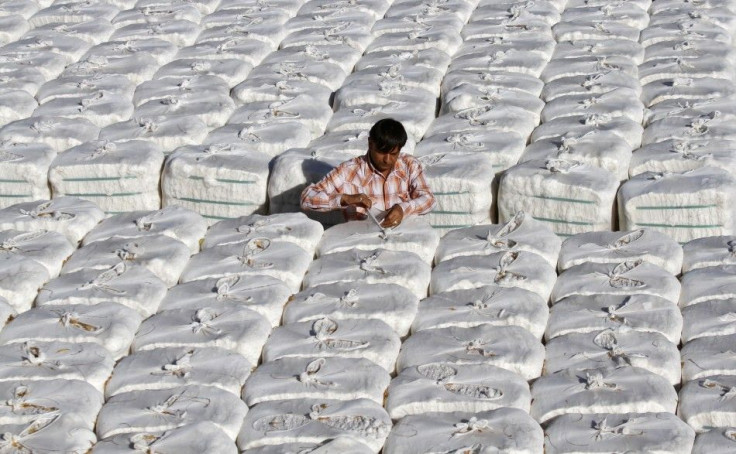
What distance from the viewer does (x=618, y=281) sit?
4.08 m

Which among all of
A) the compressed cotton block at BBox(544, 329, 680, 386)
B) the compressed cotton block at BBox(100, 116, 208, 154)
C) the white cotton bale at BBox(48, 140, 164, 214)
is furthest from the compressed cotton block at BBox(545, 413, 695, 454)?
the compressed cotton block at BBox(100, 116, 208, 154)

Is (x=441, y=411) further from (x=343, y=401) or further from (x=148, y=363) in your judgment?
(x=148, y=363)

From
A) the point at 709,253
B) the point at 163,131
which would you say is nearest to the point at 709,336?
the point at 709,253

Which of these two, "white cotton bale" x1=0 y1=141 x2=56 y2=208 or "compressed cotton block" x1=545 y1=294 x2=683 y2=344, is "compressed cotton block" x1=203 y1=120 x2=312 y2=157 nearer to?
"white cotton bale" x1=0 y1=141 x2=56 y2=208

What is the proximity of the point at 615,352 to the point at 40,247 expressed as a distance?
2.14 meters

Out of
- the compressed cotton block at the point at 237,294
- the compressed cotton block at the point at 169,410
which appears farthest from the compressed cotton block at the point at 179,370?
the compressed cotton block at the point at 237,294

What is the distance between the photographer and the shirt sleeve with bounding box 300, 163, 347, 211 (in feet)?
14.8

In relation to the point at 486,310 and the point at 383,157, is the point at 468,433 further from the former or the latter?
the point at 383,157

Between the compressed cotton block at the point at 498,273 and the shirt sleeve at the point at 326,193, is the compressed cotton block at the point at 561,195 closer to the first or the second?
the compressed cotton block at the point at 498,273

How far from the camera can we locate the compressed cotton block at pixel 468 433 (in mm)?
3229

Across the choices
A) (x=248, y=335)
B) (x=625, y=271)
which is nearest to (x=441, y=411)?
(x=248, y=335)

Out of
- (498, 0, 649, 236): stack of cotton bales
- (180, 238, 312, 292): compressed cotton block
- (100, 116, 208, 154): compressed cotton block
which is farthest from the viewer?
(100, 116, 208, 154): compressed cotton block

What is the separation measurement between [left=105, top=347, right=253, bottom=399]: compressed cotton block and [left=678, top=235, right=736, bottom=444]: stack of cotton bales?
1.35 meters

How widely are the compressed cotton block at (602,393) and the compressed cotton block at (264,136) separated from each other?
6.44ft
